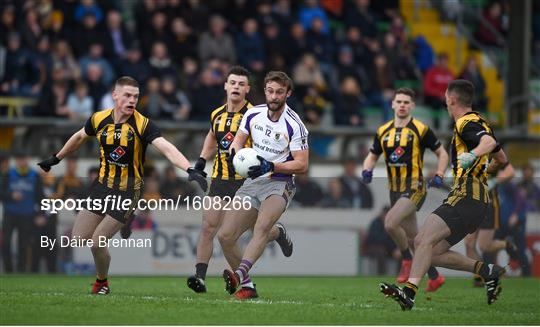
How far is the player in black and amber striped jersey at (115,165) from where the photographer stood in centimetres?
1294

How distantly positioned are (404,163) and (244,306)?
13.9 feet

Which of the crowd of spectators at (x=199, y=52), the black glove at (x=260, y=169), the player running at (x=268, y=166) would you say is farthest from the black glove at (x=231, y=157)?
the crowd of spectators at (x=199, y=52)

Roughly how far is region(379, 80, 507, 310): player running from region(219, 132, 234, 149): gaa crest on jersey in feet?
7.80

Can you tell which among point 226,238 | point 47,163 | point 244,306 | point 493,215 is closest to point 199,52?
point 493,215

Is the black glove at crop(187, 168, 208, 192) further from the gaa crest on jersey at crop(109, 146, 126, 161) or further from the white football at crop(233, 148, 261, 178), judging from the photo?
the gaa crest on jersey at crop(109, 146, 126, 161)

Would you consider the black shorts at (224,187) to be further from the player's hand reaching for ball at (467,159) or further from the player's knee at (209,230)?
the player's hand reaching for ball at (467,159)

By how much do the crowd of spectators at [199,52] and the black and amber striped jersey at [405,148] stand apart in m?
6.10

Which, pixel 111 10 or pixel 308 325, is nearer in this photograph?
pixel 308 325

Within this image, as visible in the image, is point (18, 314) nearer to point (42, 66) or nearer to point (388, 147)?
point (388, 147)

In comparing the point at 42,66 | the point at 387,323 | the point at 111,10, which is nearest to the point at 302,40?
the point at 111,10

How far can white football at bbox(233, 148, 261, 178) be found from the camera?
12.3 meters

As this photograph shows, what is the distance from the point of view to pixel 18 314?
36.3ft

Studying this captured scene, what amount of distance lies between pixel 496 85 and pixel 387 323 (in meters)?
16.1

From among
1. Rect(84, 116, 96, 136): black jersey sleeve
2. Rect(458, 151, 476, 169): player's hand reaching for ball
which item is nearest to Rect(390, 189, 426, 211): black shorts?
Rect(458, 151, 476, 169): player's hand reaching for ball
